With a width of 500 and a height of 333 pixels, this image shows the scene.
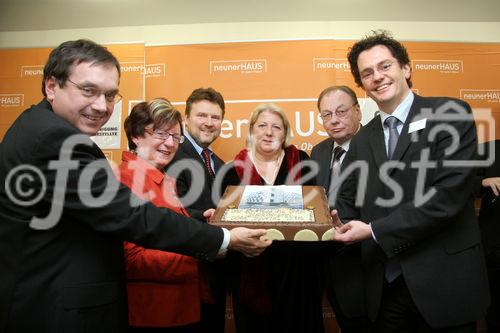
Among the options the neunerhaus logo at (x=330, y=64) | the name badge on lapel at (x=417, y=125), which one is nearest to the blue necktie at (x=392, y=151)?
the name badge on lapel at (x=417, y=125)

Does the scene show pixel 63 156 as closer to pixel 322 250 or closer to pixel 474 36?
pixel 322 250

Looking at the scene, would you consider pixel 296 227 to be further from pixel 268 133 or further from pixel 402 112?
pixel 268 133

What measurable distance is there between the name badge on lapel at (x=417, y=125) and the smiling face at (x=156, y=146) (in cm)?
123

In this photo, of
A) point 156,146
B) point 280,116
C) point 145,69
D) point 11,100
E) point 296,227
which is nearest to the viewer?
point 296,227

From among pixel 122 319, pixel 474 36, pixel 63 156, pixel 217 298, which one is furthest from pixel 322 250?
pixel 474 36

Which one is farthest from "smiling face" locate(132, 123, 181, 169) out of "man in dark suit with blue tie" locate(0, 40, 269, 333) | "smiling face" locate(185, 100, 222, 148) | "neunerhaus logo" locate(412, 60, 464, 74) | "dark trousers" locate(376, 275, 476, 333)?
"neunerhaus logo" locate(412, 60, 464, 74)

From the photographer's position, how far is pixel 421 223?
1.66 meters

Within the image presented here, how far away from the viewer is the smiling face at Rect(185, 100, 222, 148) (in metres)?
3.15

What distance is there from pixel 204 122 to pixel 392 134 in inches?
65.4

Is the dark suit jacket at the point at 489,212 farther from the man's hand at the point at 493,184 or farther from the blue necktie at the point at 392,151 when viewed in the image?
the blue necktie at the point at 392,151

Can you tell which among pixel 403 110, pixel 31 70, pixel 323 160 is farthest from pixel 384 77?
pixel 31 70

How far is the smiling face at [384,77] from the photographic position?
6.42ft

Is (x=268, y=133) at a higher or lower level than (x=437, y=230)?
higher

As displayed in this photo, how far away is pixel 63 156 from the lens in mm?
1340
